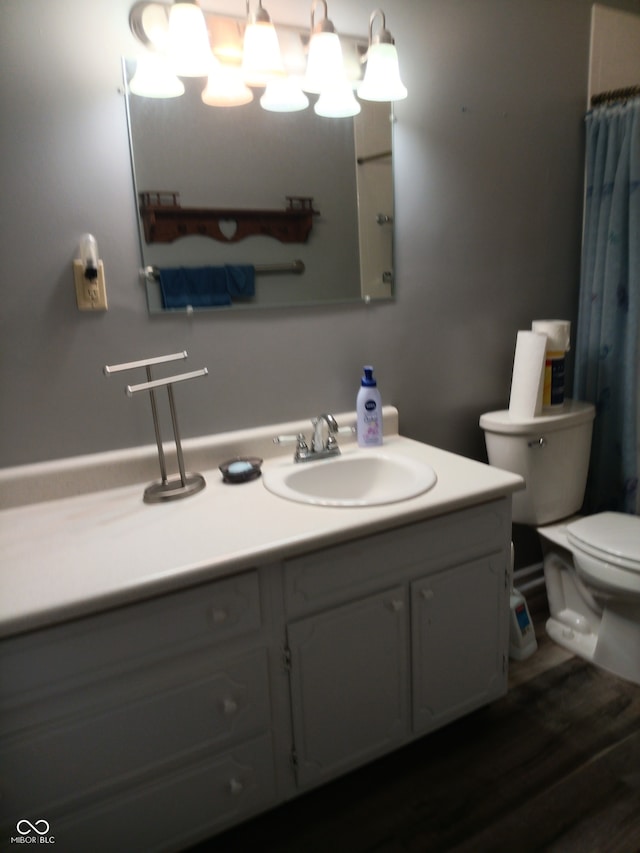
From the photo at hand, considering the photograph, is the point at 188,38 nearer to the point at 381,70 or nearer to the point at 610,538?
the point at 381,70

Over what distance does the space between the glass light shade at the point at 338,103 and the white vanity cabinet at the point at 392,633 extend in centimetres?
112

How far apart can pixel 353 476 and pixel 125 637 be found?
2.57ft

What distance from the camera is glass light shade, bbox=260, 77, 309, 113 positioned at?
→ 149 centimetres

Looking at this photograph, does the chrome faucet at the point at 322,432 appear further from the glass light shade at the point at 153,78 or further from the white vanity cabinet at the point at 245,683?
the glass light shade at the point at 153,78

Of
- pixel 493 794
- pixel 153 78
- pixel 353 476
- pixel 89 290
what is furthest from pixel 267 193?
→ pixel 493 794

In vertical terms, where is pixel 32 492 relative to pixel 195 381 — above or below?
below

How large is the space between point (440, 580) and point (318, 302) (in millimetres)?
851

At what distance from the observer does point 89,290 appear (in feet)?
4.59

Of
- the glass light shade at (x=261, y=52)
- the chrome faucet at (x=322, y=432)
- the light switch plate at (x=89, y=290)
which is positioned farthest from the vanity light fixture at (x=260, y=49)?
the chrome faucet at (x=322, y=432)

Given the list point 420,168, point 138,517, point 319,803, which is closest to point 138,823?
point 319,803

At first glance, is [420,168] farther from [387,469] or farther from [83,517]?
[83,517]

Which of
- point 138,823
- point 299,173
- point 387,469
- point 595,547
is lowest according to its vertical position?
point 138,823

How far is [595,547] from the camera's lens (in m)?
1.79

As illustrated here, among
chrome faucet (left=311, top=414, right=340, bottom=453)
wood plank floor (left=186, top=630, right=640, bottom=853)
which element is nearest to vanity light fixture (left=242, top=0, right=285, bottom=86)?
chrome faucet (left=311, top=414, right=340, bottom=453)
